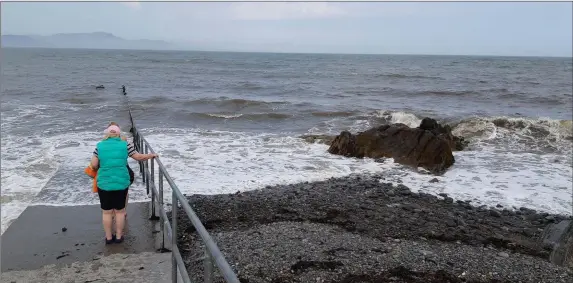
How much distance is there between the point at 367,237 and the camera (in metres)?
6.58

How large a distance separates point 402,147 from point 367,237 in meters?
6.61

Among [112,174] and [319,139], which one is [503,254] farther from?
[319,139]

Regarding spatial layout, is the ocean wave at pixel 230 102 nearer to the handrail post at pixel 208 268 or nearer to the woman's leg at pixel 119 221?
the woman's leg at pixel 119 221

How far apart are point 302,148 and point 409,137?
10.9 feet

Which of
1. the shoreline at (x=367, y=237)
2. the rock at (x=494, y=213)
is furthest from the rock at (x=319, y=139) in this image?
the rock at (x=494, y=213)

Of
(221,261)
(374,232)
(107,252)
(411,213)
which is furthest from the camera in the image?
(411,213)

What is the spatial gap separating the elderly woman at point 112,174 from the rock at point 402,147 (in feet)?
28.1

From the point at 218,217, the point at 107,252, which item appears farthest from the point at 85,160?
the point at 107,252

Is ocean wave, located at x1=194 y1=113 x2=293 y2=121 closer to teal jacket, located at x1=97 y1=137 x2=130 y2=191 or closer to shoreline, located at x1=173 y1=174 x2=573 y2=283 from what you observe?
shoreline, located at x1=173 y1=174 x2=573 y2=283

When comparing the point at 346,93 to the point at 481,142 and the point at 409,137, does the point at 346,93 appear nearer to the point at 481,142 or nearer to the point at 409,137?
the point at 481,142

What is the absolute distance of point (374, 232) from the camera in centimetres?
683

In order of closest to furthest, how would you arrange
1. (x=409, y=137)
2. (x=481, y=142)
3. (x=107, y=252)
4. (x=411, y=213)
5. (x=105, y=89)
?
1. (x=107, y=252)
2. (x=411, y=213)
3. (x=409, y=137)
4. (x=481, y=142)
5. (x=105, y=89)

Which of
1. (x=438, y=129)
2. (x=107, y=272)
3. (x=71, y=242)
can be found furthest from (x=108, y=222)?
(x=438, y=129)

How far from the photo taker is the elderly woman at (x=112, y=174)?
15.6 ft
